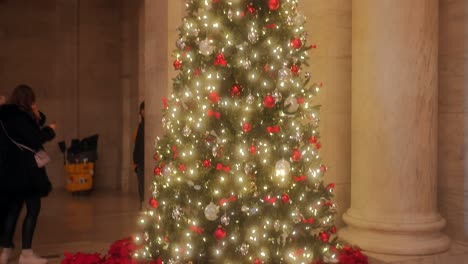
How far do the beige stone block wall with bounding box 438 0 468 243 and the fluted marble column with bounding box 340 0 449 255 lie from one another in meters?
0.49

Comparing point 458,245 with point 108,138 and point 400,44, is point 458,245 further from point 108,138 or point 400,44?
point 108,138

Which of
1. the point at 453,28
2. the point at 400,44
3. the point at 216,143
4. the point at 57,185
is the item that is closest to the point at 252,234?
the point at 216,143

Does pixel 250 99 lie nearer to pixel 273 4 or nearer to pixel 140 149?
pixel 273 4

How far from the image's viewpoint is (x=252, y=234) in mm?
4543

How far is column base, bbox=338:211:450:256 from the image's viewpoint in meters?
6.23

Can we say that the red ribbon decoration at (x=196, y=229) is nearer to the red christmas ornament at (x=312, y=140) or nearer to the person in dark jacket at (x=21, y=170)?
the red christmas ornament at (x=312, y=140)

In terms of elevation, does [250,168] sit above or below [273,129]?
below

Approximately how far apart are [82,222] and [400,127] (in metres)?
5.01

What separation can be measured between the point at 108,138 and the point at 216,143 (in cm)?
925

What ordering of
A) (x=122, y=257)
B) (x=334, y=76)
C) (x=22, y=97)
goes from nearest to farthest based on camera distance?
(x=122, y=257), (x=22, y=97), (x=334, y=76)

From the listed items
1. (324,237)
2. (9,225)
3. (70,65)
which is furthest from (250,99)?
(70,65)

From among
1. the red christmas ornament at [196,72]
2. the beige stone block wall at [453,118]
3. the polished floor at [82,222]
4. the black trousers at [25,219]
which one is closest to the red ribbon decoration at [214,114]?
the red christmas ornament at [196,72]

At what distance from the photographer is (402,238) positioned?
6273 millimetres

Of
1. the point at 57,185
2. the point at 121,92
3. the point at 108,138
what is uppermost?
the point at 121,92
